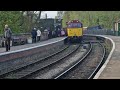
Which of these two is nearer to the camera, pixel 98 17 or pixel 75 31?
pixel 75 31

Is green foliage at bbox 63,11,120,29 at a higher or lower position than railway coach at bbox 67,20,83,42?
higher

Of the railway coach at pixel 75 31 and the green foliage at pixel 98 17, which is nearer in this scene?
the railway coach at pixel 75 31

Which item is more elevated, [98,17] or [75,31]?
[98,17]

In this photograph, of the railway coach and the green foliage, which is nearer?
the railway coach

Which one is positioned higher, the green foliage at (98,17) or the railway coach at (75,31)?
the green foliage at (98,17)

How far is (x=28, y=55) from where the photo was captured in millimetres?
20641
